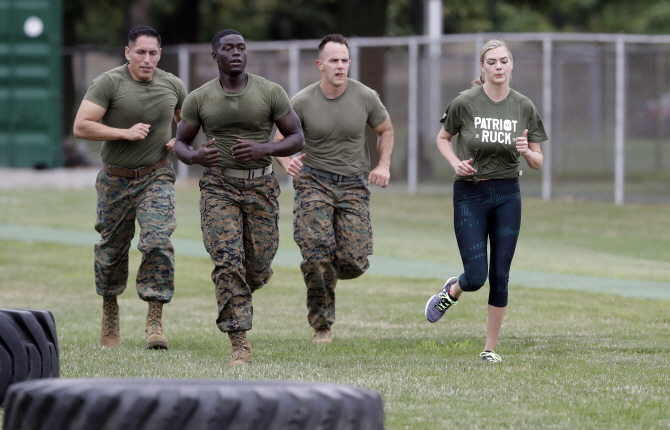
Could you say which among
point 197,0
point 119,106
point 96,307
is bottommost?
point 96,307

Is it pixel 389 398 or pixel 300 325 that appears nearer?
pixel 389 398

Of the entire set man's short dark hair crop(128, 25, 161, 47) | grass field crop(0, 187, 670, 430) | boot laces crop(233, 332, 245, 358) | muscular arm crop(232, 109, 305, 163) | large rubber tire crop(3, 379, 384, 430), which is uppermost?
man's short dark hair crop(128, 25, 161, 47)

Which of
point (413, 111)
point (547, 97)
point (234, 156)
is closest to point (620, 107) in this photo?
point (547, 97)

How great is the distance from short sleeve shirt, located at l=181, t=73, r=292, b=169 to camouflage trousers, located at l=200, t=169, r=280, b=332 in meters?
0.16

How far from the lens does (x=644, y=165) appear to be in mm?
21125

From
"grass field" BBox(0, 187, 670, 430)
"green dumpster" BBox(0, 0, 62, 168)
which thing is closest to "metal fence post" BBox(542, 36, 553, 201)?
"grass field" BBox(0, 187, 670, 430)

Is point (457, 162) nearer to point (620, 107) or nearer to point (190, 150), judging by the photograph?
point (190, 150)

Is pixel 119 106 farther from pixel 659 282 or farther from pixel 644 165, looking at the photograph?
pixel 644 165

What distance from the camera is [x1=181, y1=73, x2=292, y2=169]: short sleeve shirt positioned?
22.5ft

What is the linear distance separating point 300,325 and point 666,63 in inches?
529

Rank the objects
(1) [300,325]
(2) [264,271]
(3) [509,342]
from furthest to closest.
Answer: (1) [300,325]
(3) [509,342]
(2) [264,271]

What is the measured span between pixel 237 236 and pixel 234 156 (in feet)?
1.69

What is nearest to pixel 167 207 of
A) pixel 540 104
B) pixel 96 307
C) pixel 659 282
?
pixel 96 307

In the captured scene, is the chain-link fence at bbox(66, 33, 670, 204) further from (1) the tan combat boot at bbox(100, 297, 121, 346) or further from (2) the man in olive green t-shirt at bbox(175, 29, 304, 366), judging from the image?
(2) the man in olive green t-shirt at bbox(175, 29, 304, 366)
